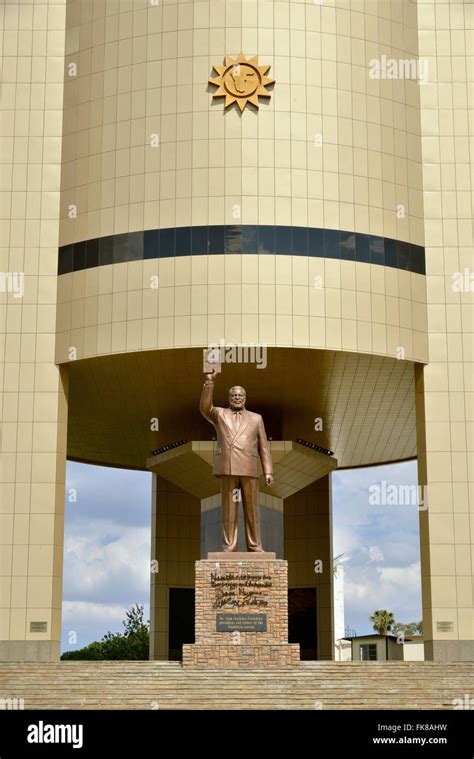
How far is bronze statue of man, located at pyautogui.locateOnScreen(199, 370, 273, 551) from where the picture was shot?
30062 mm

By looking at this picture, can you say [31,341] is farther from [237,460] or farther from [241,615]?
[241,615]

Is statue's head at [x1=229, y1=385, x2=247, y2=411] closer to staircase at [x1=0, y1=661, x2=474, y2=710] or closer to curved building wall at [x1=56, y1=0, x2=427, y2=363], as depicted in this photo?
curved building wall at [x1=56, y1=0, x2=427, y2=363]

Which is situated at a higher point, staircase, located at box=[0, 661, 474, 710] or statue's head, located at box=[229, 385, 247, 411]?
statue's head, located at box=[229, 385, 247, 411]

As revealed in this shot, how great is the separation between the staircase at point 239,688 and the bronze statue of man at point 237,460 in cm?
393

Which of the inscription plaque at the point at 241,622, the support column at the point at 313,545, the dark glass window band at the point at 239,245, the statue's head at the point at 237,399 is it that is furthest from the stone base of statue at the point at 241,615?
the support column at the point at 313,545

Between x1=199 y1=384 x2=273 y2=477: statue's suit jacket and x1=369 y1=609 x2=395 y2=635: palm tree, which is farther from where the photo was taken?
x1=369 y1=609 x2=395 y2=635: palm tree

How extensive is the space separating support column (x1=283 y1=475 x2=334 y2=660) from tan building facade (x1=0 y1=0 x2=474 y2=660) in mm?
10579

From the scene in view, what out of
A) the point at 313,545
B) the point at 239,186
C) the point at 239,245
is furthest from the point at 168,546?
the point at 239,186

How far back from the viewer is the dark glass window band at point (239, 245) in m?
35.4

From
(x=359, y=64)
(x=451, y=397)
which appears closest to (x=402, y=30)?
(x=359, y=64)

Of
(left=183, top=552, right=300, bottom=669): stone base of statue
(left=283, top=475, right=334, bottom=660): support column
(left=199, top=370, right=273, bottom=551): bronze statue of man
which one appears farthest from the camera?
(left=283, top=475, right=334, bottom=660): support column

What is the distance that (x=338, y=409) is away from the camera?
43.0m

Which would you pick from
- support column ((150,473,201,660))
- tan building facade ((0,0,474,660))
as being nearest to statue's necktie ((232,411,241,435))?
tan building facade ((0,0,474,660))
